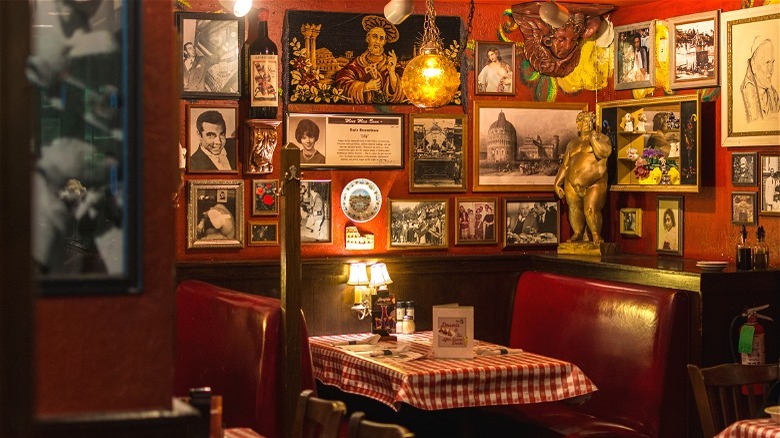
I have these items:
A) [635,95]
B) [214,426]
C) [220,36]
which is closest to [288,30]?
[220,36]

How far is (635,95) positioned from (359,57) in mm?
2076

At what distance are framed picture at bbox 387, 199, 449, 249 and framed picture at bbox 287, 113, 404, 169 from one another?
1.04ft

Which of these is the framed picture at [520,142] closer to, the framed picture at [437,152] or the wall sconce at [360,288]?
the framed picture at [437,152]

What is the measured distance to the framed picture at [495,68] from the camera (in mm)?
7832

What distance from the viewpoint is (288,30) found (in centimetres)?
730

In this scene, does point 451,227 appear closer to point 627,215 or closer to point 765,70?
point 627,215

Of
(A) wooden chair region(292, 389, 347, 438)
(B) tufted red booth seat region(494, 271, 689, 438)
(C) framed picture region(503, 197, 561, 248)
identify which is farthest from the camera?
(C) framed picture region(503, 197, 561, 248)

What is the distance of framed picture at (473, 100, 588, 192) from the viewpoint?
789cm

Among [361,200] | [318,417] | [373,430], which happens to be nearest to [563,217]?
[361,200]

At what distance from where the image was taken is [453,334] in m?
5.77

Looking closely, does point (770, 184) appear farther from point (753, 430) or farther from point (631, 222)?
point (753, 430)

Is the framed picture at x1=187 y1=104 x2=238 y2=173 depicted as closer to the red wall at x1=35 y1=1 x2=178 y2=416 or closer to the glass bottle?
the glass bottle

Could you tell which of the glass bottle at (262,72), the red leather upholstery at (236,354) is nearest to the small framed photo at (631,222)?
the glass bottle at (262,72)

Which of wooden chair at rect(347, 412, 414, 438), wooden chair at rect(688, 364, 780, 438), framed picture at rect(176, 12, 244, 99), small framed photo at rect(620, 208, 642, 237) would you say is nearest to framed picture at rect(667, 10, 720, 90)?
small framed photo at rect(620, 208, 642, 237)
